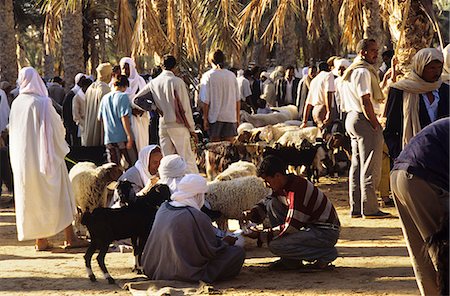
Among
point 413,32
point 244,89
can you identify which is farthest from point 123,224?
point 244,89

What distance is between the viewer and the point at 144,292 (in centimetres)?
761

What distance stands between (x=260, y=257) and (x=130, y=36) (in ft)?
25.8

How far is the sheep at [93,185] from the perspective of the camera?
10.1m

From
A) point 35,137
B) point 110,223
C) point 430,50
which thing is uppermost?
point 430,50

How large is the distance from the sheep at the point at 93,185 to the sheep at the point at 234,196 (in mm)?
1245

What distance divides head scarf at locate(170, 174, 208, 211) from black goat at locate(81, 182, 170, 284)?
47cm

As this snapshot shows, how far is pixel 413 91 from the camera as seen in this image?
8398 millimetres

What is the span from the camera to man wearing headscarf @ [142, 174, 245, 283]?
307 inches

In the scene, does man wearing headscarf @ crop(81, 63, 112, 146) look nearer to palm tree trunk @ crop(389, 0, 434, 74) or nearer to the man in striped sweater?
palm tree trunk @ crop(389, 0, 434, 74)

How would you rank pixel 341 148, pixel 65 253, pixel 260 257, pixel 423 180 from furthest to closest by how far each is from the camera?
pixel 341 148 < pixel 65 253 < pixel 260 257 < pixel 423 180

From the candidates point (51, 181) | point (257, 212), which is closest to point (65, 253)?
point (51, 181)

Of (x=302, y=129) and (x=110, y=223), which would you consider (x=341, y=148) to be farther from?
(x=110, y=223)

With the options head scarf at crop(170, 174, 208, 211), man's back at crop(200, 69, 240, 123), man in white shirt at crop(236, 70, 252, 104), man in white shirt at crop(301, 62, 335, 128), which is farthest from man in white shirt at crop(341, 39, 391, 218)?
man in white shirt at crop(236, 70, 252, 104)

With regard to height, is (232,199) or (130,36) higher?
(130,36)
